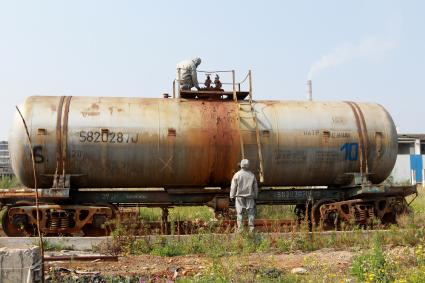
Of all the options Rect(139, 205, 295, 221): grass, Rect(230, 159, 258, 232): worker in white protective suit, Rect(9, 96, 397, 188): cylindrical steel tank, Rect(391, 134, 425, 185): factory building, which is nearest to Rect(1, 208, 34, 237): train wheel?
Rect(9, 96, 397, 188): cylindrical steel tank

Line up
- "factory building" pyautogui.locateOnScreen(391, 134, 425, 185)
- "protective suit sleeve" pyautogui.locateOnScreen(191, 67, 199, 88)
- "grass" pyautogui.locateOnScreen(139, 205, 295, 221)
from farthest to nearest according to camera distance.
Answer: "factory building" pyautogui.locateOnScreen(391, 134, 425, 185)
"grass" pyautogui.locateOnScreen(139, 205, 295, 221)
"protective suit sleeve" pyautogui.locateOnScreen(191, 67, 199, 88)

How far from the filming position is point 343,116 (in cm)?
1300

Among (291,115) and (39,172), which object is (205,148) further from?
(39,172)

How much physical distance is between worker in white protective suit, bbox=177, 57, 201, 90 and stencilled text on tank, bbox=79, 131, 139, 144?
7.72 ft

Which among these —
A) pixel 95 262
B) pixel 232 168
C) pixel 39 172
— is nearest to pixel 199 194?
pixel 232 168

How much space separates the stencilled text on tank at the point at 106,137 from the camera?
11.7 metres

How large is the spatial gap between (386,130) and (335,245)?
4.47 metres

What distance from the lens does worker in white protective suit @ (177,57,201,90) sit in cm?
1338

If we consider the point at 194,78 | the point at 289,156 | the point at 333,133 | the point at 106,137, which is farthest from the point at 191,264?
the point at 194,78

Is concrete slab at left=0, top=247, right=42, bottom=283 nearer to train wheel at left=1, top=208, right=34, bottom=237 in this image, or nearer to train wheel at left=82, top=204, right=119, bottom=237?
train wheel at left=82, top=204, right=119, bottom=237

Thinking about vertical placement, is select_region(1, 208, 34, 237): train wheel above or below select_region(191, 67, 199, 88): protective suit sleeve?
below

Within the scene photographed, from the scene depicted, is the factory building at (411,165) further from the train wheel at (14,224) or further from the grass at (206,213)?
the train wheel at (14,224)

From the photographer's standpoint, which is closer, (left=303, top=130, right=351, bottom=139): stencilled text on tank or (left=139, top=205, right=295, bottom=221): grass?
(left=303, top=130, right=351, bottom=139): stencilled text on tank

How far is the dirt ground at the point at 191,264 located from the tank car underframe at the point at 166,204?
2.51 m
